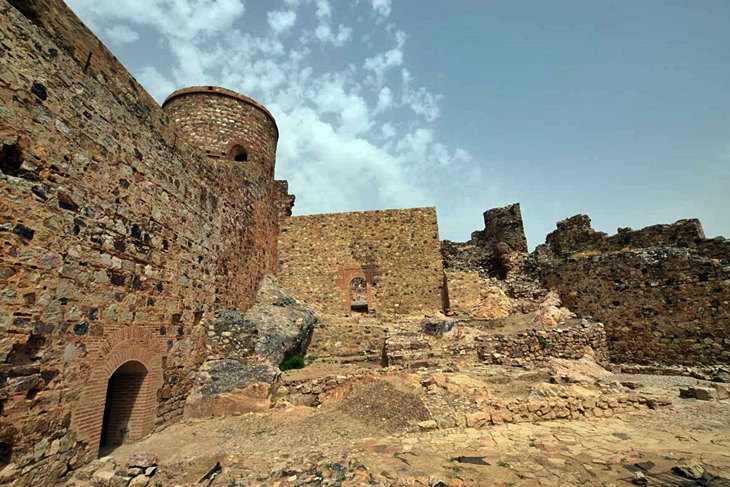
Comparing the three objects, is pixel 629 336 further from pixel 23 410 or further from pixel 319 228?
pixel 23 410

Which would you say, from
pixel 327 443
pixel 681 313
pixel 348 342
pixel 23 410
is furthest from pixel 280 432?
pixel 681 313

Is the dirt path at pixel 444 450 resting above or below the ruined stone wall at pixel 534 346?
below

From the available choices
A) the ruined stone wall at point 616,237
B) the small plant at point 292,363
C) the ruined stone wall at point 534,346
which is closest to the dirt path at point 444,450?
the small plant at point 292,363

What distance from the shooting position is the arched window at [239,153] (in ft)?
39.1

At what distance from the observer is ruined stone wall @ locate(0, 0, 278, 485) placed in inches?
152

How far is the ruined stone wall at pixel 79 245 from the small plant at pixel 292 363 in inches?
97.1

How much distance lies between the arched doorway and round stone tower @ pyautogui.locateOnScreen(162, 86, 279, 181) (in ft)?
24.2

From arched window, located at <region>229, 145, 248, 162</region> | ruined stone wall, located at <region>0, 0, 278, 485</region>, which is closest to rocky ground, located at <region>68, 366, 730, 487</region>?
ruined stone wall, located at <region>0, 0, 278, 485</region>

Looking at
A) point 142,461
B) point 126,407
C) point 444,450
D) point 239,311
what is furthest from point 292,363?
point 444,450

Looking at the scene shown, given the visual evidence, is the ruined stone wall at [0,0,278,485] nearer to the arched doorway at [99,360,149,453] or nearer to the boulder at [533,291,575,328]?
the arched doorway at [99,360,149,453]

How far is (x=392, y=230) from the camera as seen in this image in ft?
→ 47.0

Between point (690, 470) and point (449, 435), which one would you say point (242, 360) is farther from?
point (690, 470)

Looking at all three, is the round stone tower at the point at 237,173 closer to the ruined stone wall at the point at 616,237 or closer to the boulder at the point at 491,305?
the boulder at the point at 491,305

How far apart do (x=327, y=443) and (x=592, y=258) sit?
11.2 meters
